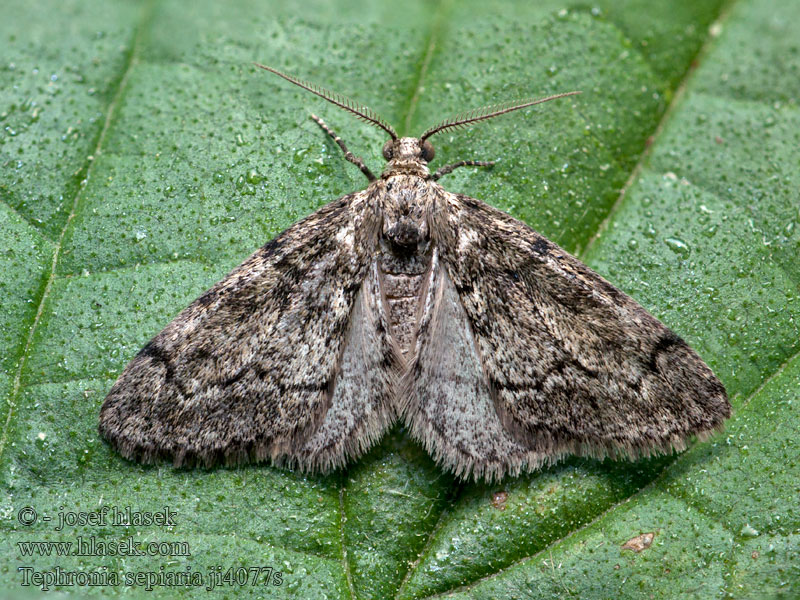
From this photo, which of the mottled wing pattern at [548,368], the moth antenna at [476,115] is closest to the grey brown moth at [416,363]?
the mottled wing pattern at [548,368]

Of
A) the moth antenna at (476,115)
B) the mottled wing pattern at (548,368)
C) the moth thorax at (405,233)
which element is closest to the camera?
the mottled wing pattern at (548,368)

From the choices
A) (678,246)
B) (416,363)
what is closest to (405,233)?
(416,363)

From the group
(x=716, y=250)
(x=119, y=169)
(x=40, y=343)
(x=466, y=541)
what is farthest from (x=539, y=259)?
(x=40, y=343)

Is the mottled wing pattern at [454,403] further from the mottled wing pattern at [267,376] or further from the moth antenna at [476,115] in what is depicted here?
the moth antenna at [476,115]

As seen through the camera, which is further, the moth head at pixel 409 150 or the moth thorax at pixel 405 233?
the moth head at pixel 409 150

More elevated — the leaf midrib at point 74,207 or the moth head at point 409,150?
the moth head at point 409,150

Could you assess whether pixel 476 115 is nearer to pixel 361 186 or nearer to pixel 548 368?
pixel 361 186

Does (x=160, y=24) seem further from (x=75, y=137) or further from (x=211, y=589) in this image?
(x=211, y=589)

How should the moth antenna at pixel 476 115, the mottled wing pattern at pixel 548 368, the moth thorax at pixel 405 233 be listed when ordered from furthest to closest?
the moth antenna at pixel 476 115 < the moth thorax at pixel 405 233 < the mottled wing pattern at pixel 548 368
